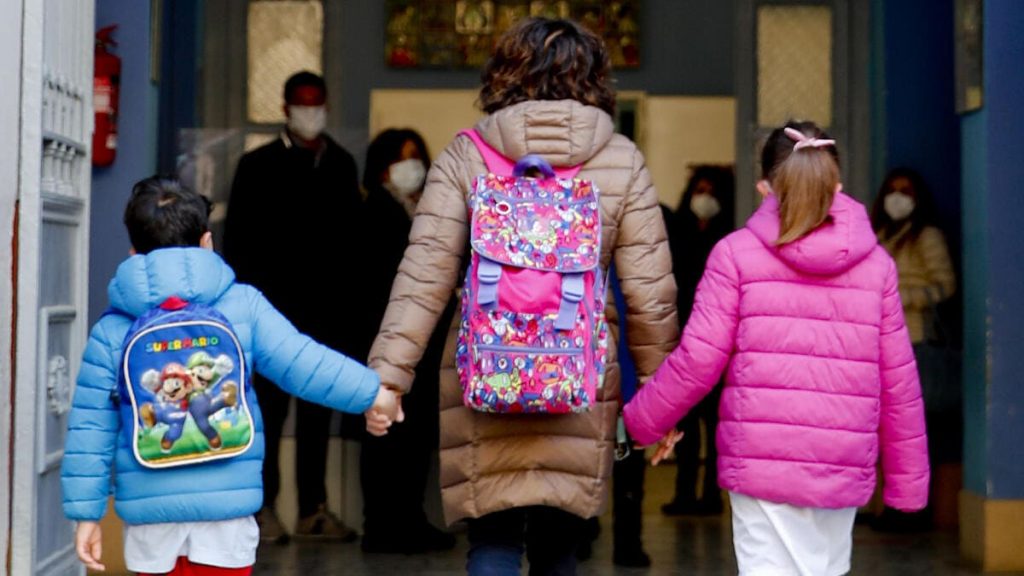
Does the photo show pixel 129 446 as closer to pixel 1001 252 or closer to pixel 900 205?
pixel 1001 252

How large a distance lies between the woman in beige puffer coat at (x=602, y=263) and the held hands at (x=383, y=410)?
39mm

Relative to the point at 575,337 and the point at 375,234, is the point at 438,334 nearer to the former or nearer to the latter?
the point at 375,234

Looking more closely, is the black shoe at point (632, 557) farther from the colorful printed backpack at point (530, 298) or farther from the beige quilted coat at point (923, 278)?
the colorful printed backpack at point (530, 298)

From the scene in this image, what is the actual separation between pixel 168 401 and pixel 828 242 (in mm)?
1622

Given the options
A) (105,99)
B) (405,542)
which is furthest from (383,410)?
(405,542)

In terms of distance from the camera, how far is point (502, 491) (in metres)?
4.33

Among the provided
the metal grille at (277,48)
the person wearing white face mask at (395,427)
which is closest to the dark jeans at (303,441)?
the person wearing white face mask at (395,427)

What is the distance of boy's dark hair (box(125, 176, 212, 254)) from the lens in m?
4.12

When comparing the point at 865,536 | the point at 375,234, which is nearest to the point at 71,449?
the point at 375,234

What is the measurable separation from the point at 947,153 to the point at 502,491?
15.4 feet

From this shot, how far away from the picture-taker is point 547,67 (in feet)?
14.5

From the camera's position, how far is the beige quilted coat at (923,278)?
795 centimetres

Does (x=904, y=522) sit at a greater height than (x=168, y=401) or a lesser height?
lesser

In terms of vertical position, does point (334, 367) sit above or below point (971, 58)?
below
